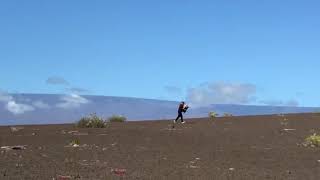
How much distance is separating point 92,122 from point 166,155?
63.6 feet

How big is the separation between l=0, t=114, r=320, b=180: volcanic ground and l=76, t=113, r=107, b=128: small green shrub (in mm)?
4611

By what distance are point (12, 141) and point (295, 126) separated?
18.1 m

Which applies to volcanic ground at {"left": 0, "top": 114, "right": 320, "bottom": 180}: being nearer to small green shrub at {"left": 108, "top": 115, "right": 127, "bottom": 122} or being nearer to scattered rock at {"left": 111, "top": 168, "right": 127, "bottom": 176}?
scattered rock at {"left": 111, "top": 168, "right": 127, "bottom": 176}

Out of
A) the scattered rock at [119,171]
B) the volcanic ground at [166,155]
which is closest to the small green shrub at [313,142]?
the volcanic ground at [166,155]

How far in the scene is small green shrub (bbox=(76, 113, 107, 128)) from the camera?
44.7 m

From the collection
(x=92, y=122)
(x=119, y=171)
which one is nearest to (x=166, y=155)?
(x=119, y=171)

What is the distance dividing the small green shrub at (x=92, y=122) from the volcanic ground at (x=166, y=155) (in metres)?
4.61

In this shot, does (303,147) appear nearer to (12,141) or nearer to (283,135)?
(283,135)

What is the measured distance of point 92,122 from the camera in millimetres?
45062

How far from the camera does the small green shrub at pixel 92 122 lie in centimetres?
4466

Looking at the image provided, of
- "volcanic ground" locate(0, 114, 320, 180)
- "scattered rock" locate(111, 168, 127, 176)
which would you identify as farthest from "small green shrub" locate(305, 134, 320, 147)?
"scattered rock" locate(111, 168, 127, 176)

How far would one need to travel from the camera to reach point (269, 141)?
33312 mm

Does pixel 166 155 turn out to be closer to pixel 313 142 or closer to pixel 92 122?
pixel 313 142

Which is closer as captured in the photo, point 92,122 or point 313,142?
point 313,142
